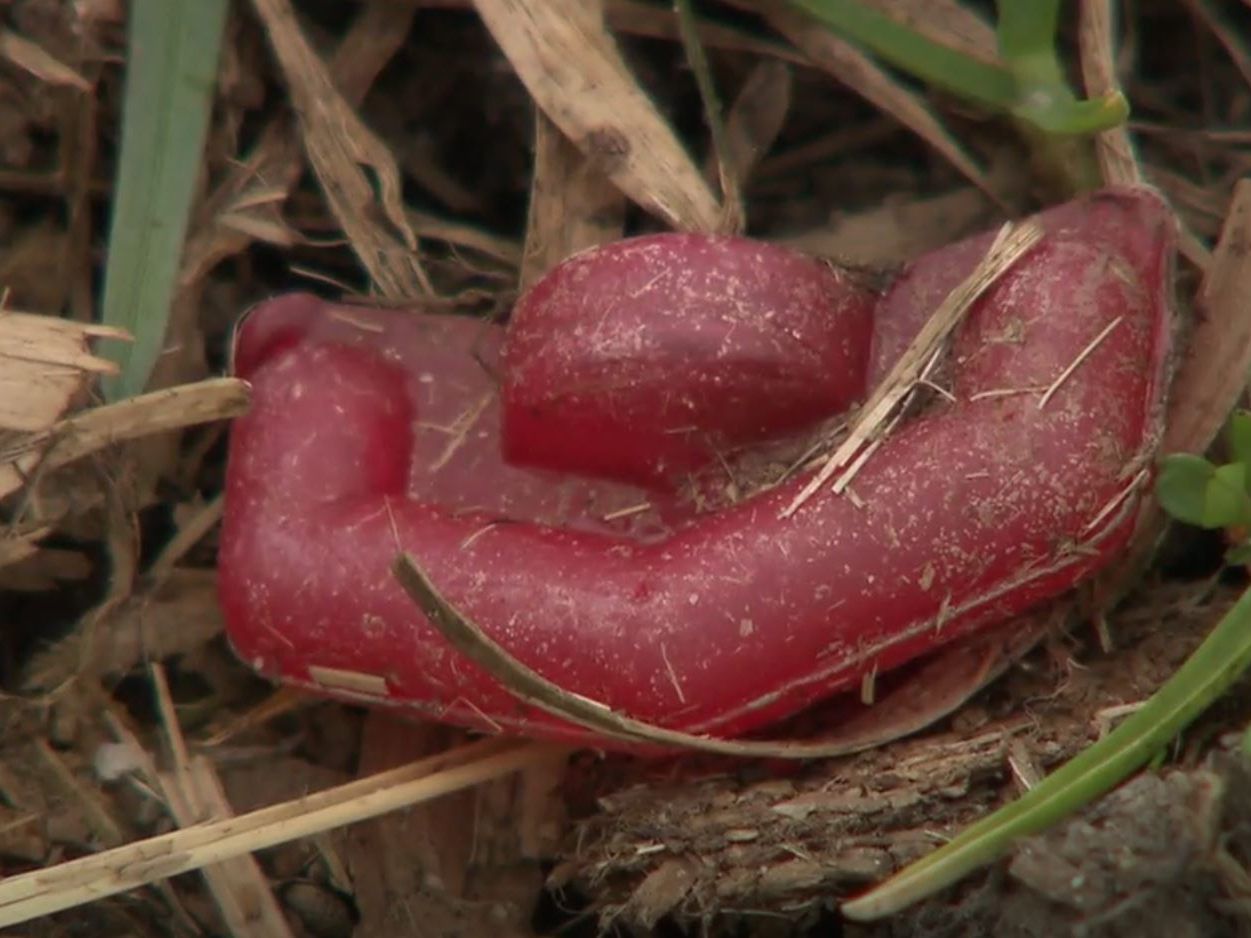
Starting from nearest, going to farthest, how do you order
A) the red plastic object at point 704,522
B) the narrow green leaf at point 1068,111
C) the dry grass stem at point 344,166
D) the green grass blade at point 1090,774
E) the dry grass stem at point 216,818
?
the green grass blade at point 1090,774
the red plastic object at point 704,522
the narrow green leaf at point 1068,111
the dry grass stem at point 216,818
the dry grass stem at point 344,166

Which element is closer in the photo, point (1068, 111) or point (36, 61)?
point (1068, 111)

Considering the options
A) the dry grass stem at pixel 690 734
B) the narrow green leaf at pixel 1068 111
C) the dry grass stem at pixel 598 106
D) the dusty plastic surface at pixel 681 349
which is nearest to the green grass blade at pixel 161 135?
the dry grass stem at pixel 598 106

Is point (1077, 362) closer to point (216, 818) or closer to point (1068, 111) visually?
point (1068, 111)

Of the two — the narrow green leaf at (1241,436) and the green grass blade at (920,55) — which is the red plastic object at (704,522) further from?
the green grass blade at (920,55)

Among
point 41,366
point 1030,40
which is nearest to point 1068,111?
point 1030,40

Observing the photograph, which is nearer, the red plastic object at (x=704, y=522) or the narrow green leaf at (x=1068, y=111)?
the red plastic object at (x=704, y=522)
